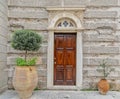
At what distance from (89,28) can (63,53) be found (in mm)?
1364

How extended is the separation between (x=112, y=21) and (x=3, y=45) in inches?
162

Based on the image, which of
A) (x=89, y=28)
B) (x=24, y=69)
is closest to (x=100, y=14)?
(x=89, y=28)

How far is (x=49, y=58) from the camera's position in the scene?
28.0ft

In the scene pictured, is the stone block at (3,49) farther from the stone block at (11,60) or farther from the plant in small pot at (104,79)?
the plant in small pot at (104,79)

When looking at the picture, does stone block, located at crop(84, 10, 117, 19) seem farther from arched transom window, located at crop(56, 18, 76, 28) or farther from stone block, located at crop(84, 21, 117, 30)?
arched transom window, located at crop(56, 18, 76, 28)

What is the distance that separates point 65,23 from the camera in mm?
8742

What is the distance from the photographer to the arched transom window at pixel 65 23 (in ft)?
28.5

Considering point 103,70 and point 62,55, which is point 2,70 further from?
point 103,70

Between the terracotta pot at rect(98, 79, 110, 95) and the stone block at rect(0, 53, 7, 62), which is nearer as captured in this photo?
the stone block at rect(0, 53, 7, 62)

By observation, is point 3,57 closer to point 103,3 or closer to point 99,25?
point 99,25

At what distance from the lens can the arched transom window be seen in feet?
28.5

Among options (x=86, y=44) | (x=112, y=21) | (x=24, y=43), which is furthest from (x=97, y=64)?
(x=24, y=43)

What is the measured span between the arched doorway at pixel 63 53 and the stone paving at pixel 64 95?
1.61 feet

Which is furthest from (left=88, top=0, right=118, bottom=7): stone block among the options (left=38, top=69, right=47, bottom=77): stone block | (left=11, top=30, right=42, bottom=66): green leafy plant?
(left=38, top=69, right=47, bottom=77): stone block
